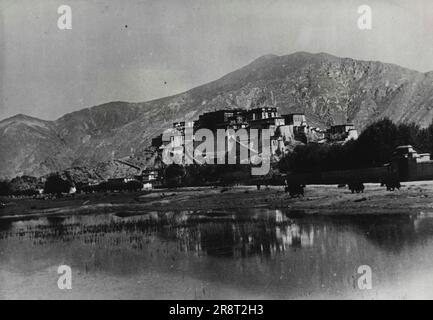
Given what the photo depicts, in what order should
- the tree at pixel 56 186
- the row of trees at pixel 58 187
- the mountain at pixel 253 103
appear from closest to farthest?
the row of trees at pixel 58 187, the tree at pixel 56 186, the mountain at pixel 253 103

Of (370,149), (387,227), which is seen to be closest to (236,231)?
(387,227)

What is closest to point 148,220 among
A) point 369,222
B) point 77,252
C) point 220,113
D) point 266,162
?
point 77,252

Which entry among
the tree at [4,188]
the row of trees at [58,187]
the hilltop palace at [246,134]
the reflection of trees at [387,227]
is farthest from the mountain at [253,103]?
the reflection of trees at [387,227]

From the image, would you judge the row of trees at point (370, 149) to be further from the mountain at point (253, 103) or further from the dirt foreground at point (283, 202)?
the mountain at point (253, 103)

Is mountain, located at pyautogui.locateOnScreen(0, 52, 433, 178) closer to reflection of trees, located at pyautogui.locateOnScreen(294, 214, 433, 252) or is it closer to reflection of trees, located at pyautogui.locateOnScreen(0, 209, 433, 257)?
reflection of trees, located at pyautogui.locateOnScreen(0, 209, 433, 257)
